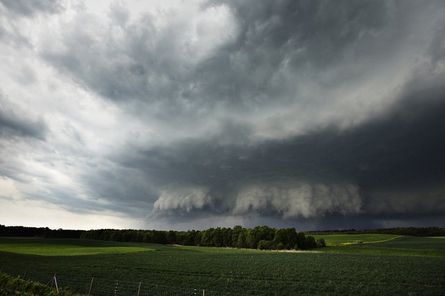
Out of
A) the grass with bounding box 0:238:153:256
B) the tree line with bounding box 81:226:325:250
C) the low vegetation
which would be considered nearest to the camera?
the low vegetation

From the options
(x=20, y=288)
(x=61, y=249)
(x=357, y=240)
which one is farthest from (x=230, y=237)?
(x=20, y=288)

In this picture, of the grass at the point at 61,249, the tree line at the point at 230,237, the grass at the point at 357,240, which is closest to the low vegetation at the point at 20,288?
the grass at the point at 61,249

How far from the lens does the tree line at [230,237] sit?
127750 mm

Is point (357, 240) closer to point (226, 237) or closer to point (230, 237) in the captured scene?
point (230, 237)

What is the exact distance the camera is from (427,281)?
40.1m

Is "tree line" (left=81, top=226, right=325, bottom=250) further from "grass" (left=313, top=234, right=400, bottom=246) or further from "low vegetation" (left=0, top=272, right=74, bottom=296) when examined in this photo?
"low vegetation" (left=0, top=272, right=74, bottom=296)

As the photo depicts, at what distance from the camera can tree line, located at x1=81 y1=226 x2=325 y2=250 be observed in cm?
12775

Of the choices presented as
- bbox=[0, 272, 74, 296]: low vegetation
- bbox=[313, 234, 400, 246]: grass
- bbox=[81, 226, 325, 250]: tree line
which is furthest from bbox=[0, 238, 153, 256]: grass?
bbox=[313, 234, 400, 246]: grass

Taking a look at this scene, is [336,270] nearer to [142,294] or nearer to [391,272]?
[391,272]

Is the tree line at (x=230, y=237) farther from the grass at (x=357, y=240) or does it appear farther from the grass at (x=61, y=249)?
the grass at (x=61, y=249)

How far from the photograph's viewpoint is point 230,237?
15438cm

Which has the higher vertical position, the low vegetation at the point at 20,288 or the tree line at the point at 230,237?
the tree line at the point at 230,237

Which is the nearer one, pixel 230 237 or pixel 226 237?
pixel 230 237

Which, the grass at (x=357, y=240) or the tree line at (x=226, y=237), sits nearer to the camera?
the tree line at (x=226, y=237)
